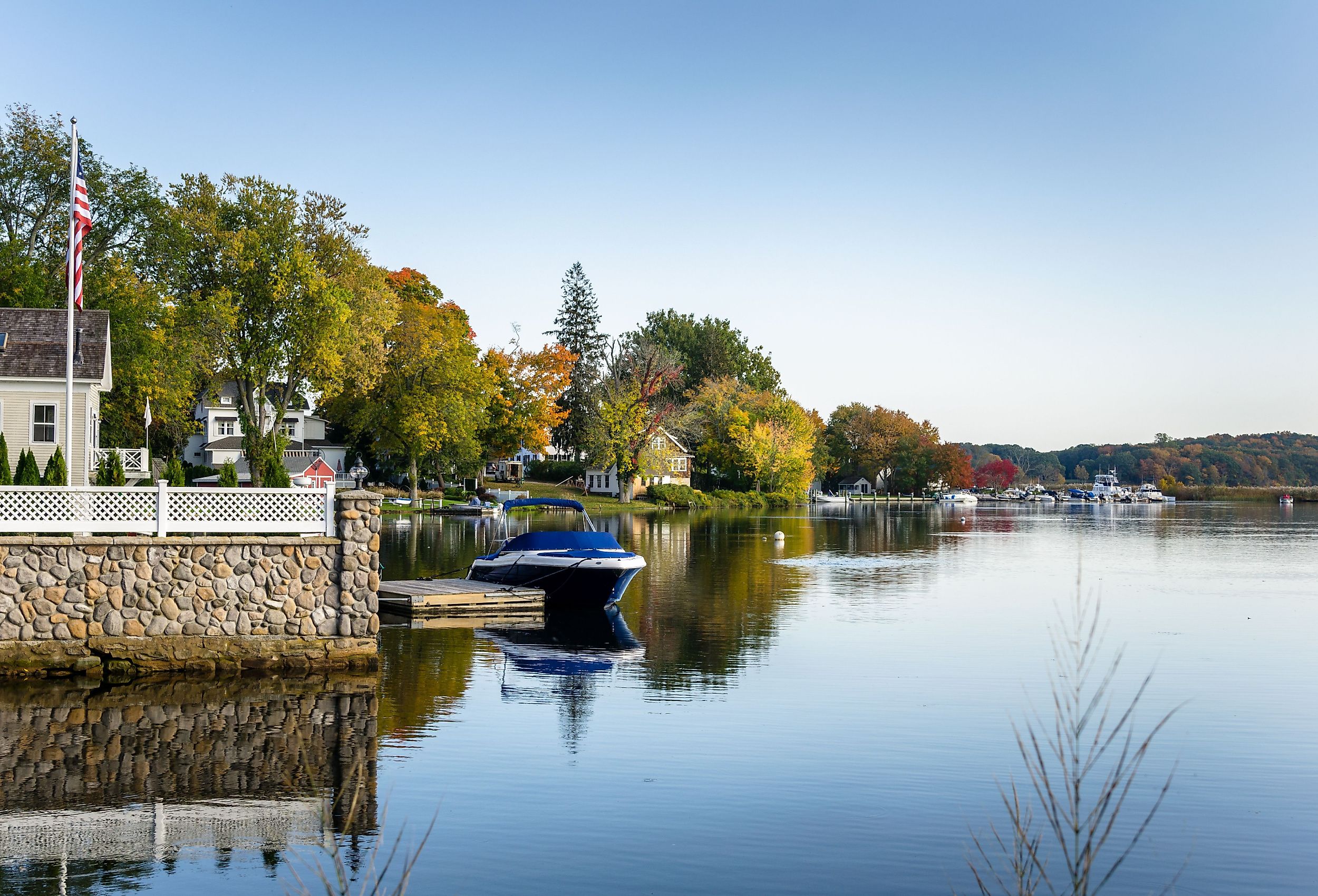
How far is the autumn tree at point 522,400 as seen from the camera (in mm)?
77000

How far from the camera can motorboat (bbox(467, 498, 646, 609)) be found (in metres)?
24.6

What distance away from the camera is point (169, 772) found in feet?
36.6

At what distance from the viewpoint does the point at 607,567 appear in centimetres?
2445

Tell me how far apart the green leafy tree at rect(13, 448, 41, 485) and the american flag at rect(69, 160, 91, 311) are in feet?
15.9

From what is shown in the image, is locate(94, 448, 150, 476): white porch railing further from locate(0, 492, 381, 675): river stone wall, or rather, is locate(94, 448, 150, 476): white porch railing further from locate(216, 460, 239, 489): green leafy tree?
locate(0, 492, 381, 675): river stone wall

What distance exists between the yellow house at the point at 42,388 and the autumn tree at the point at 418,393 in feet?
93.9

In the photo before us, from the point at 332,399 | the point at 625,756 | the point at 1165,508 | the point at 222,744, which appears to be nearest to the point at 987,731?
the point at 625,756

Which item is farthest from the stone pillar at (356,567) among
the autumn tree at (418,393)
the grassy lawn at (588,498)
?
the grassy lawn at (588,498)

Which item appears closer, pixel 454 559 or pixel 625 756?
pixel 625 756

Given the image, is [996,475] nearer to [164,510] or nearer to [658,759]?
[164,510]

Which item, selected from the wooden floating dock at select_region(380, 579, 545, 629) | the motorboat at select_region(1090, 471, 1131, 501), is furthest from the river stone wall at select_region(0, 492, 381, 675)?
the motorboat at select_region(1090, 471, 1131, 501)

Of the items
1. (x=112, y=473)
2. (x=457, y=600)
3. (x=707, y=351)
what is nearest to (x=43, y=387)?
(x=112, y=473)

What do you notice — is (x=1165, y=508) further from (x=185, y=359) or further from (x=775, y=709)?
(x=775, y=709)

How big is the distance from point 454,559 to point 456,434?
101ft
